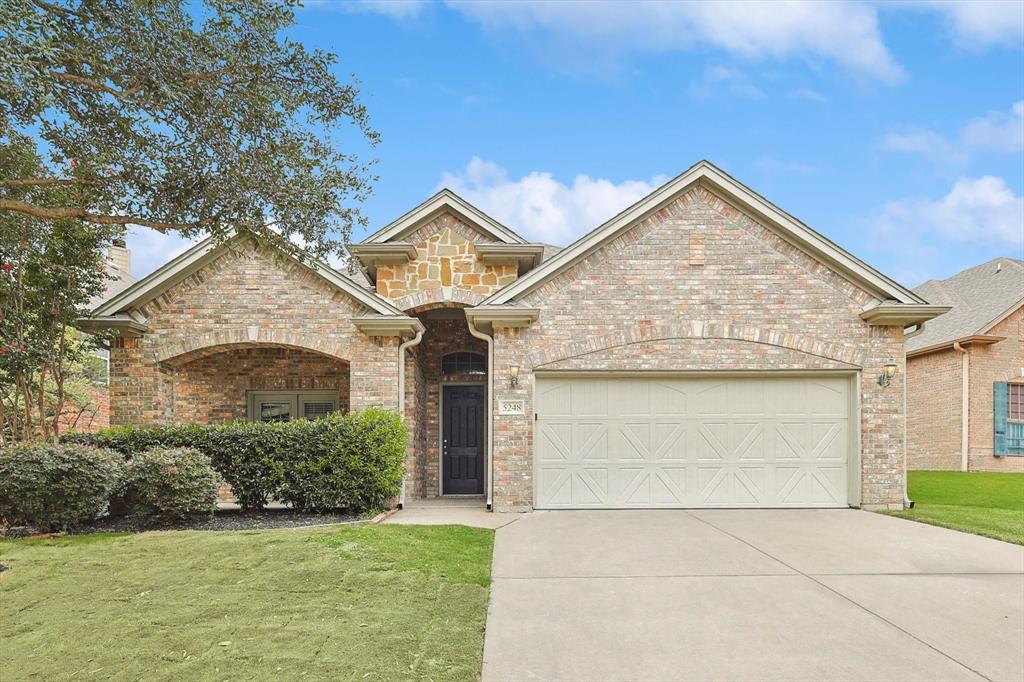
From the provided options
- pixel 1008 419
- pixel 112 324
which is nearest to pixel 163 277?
pixel 112 324

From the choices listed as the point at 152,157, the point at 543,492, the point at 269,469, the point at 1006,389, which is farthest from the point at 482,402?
the point at 1006,389

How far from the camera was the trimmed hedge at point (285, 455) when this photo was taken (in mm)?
10578

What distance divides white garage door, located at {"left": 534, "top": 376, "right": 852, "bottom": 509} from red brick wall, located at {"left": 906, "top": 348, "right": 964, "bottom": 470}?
9.55 metres

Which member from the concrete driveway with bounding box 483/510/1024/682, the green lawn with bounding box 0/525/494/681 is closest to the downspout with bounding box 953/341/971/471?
the concrete driveway with bounding box 483/510/1024/682

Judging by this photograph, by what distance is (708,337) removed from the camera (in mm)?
11750

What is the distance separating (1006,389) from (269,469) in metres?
18.9

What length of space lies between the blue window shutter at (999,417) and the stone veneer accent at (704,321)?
29.9 ft

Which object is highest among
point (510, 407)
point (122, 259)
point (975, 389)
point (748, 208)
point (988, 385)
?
point (122, 259)

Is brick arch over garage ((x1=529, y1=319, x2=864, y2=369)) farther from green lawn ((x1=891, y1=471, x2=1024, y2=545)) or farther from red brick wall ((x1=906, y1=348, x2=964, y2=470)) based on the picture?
red brick wall ((x1=906, y1=348, x2=964, y2=470))

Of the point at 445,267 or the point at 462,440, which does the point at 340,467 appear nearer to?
the point at 462,440

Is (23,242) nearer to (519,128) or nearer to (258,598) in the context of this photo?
(258,598)

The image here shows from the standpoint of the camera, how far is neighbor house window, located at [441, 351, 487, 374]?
15.1m

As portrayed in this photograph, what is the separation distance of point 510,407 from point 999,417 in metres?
14.9

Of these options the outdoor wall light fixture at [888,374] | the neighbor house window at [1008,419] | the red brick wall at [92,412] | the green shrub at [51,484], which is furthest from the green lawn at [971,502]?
the red brick wall at [92,412]
